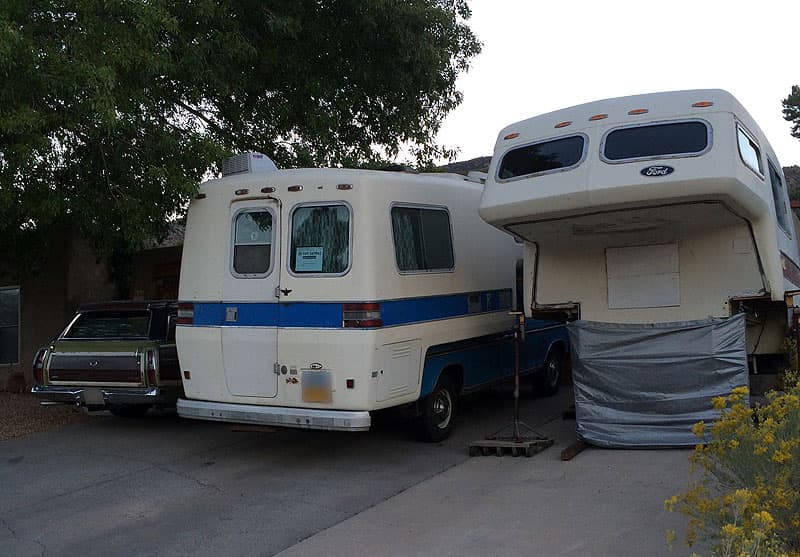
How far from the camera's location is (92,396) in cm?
966

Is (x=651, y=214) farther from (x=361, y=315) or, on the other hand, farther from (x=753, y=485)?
(x=753, y=485)

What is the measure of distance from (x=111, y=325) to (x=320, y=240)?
370 cm

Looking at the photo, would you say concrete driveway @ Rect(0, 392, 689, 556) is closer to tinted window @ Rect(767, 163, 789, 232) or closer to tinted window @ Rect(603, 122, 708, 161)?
tinted window @ Rect(603, 122, 708, 161)

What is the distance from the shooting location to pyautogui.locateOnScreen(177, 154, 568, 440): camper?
7.73 meters

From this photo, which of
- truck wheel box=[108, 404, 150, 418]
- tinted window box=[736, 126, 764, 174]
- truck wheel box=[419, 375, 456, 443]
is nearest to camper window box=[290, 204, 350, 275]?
truck wheel box=[419, 375, 456, 443]

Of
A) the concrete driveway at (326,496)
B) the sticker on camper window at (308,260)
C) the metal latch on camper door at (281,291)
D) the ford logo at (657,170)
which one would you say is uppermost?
the ford logo at (657,170)

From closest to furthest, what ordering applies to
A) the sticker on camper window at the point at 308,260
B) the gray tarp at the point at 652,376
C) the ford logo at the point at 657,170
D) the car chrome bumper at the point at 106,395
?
the ford logo at the point at 657,170, the gray tarp at the point at 652,376, the sticker on camper window at the point at 308,260, the car chrome bumper at the point at 106,395

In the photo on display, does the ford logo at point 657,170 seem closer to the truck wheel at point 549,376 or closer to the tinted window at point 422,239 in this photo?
the tinted window at point 422,239

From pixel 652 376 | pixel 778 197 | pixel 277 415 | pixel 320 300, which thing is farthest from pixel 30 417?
pixel 778 197

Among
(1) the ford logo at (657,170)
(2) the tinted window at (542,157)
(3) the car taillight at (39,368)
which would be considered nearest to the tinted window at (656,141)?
(1) the ford logo at (657,170)

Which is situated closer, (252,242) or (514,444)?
(514,444)

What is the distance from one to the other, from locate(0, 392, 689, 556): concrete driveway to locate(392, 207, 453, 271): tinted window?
2017mm

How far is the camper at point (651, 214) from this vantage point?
24.2ft

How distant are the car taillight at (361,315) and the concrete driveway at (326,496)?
1.49 metres
